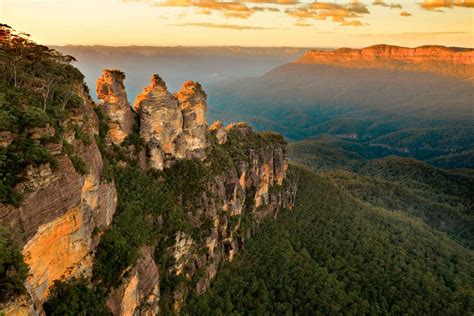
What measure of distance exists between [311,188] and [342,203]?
26.2ft

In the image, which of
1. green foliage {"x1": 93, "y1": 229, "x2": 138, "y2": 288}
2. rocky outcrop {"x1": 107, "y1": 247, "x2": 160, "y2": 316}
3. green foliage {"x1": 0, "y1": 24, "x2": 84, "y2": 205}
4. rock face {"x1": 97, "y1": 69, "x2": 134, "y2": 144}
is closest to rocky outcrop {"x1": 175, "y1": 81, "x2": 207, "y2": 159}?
rock face {"x1": 97, "y1": 69, "x2": 134, "y2": 144}

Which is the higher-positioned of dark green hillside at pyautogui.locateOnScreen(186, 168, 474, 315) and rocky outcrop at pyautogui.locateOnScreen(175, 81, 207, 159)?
rocky outcrop at pyautogui.locateOnScreen(175, 81, 207, 159)

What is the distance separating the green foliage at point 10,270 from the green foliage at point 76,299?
5.94 meters

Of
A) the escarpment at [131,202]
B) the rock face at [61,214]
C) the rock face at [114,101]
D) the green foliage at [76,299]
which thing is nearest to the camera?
the rock face at [61,214]

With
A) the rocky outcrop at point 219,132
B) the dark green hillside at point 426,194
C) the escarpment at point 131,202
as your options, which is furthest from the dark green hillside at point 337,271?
the dark green hillside at point 426,194

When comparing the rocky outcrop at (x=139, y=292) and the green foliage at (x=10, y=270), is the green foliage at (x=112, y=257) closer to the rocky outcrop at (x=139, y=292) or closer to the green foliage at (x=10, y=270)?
the rocky outcrop at (x=139, y=292)

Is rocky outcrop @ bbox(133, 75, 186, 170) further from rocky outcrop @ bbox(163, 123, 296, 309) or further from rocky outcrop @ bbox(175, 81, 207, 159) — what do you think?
rocky outcrop @ bbox(163, 123, 296, 309)

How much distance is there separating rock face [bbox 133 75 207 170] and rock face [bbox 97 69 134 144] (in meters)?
3.77

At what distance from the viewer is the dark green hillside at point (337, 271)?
46.8 m

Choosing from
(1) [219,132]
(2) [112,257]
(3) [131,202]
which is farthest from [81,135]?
(1) [219,132]

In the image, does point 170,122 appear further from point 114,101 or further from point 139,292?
point 139,292

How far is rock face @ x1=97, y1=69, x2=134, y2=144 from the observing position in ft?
120

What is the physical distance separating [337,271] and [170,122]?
3697 cm

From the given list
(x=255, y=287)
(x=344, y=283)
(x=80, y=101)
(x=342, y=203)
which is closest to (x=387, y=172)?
(x=342, y=203)
